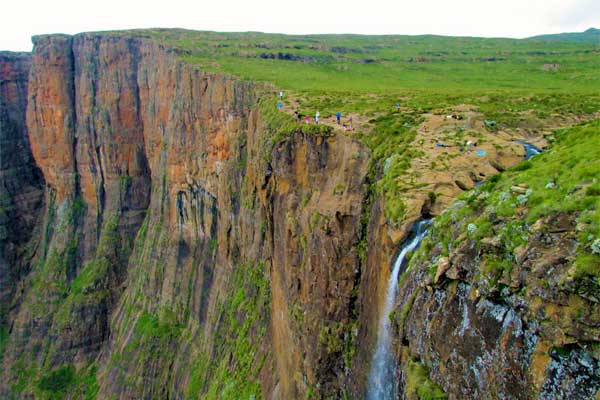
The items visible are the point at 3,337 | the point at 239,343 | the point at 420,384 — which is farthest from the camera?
the point at 3,337

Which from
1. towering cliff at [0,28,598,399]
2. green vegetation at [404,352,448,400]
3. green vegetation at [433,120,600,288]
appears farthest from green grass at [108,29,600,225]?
green vegetation at [404,352,448,400]

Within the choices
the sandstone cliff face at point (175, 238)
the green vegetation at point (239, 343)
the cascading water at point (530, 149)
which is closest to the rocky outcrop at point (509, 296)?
the cascading water at point (530, 149)

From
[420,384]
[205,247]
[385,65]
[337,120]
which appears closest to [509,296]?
[420,384]

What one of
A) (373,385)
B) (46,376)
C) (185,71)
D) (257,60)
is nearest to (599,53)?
(257,60)

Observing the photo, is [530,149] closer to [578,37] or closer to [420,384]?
[420,384]

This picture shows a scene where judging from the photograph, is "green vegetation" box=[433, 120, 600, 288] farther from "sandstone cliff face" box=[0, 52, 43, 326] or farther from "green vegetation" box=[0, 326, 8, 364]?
"sandstone cliff face" box=[0, 52, 43, 326]

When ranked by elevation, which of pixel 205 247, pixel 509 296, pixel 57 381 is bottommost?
pixel 57 381

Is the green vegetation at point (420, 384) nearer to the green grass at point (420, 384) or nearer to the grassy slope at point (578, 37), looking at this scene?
the green grass at point (420, 384)
